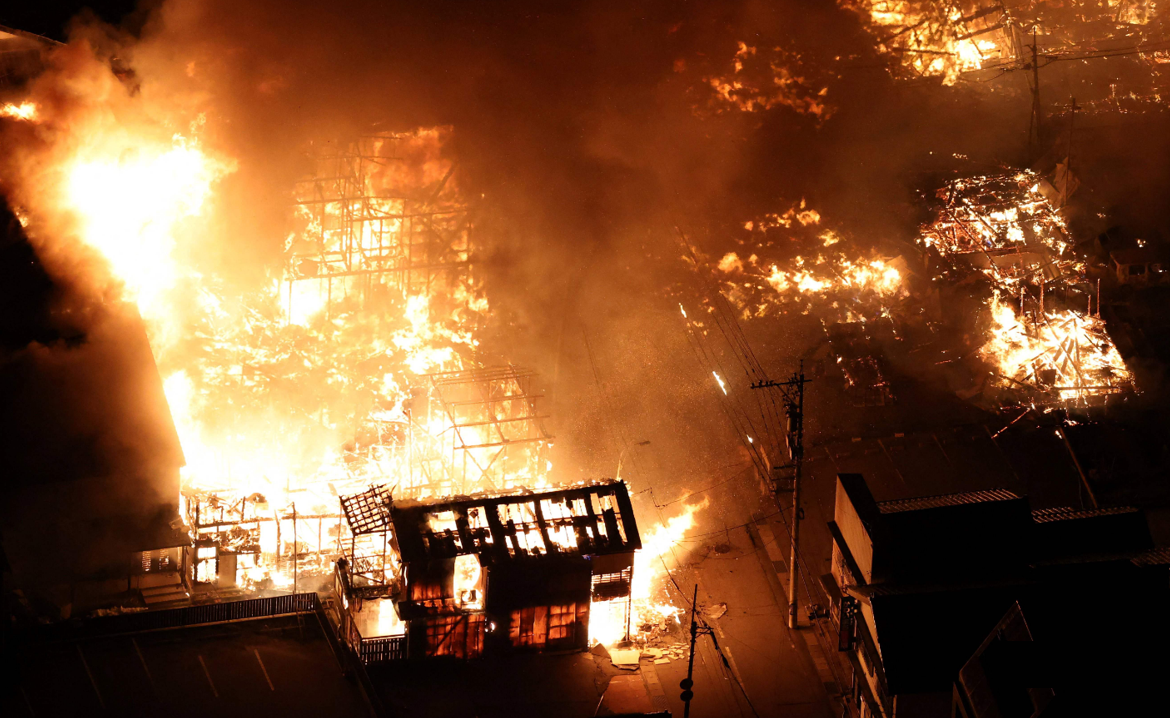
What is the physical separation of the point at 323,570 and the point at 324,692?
21.9ft

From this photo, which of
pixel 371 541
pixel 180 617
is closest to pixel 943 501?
pixel 371 541

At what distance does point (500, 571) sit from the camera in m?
21.0

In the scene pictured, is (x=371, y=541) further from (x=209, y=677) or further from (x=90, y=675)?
(x=90, y=675)

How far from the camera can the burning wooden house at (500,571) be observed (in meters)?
20.8

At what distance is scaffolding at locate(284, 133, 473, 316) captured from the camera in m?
30.6

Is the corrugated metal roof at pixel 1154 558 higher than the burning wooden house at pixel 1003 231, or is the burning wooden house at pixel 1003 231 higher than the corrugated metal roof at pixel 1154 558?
the burning wooden house at pixel 1003 231

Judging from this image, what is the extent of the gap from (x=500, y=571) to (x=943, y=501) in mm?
10571

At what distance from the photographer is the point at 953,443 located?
2827cm

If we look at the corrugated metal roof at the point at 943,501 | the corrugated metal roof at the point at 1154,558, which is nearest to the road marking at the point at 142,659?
the corrugated metal roof at the point at 943,501

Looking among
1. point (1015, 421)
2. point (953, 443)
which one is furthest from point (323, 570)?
point (1015, 421)

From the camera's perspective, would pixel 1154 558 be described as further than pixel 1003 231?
No

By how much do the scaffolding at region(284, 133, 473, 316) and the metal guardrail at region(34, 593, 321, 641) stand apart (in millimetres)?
12746

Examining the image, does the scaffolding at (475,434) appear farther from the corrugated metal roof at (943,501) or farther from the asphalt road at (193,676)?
the corrugated metal roof at (943,501)

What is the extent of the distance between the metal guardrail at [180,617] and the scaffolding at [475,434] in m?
5.93
